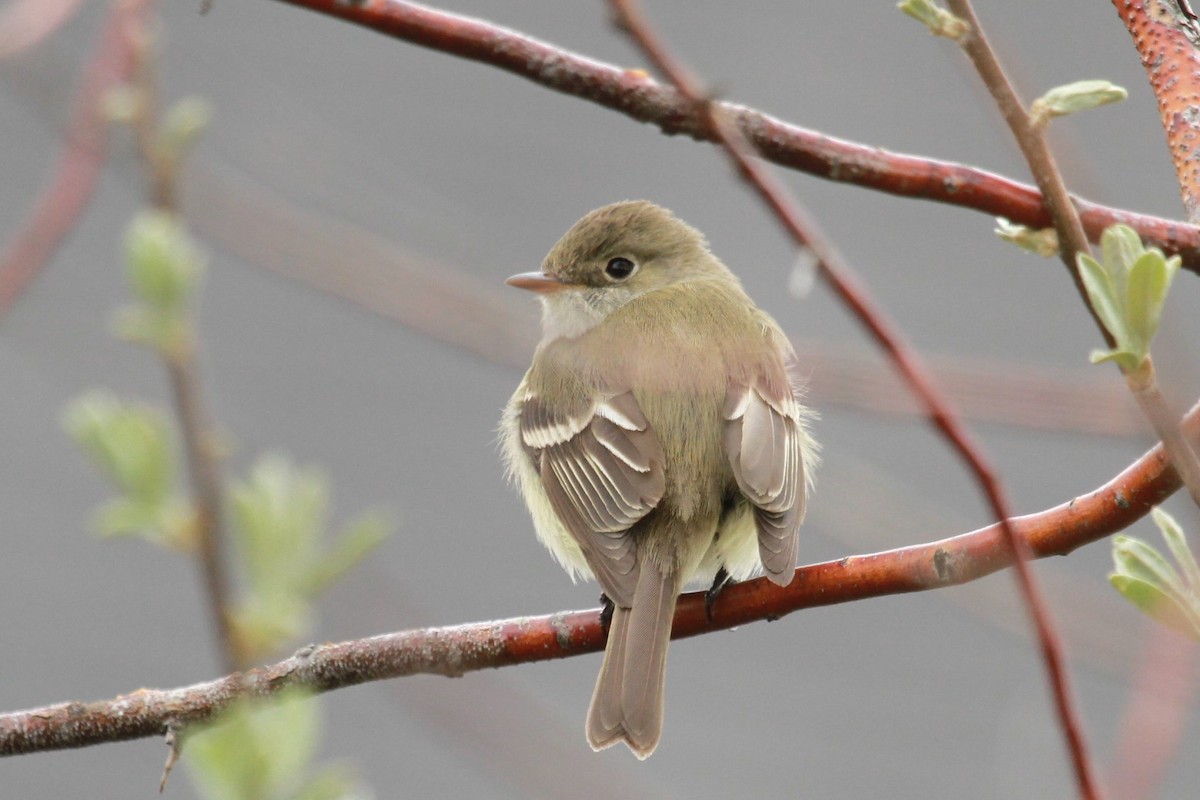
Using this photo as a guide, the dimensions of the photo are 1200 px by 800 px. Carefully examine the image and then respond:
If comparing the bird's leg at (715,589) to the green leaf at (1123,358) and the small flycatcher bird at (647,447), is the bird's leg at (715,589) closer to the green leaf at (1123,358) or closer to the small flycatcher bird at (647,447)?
the small flycatcher bird at (647,447)

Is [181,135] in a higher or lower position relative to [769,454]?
higher

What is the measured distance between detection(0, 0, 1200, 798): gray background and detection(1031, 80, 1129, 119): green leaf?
410cm

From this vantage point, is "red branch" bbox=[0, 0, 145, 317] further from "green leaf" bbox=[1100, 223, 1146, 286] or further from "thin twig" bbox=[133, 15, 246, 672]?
"green leaf" bbox=[1100, 223, 1146, 286]

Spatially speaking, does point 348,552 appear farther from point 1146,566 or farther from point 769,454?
point 769,454

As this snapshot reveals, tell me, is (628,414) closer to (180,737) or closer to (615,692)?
(615,692)

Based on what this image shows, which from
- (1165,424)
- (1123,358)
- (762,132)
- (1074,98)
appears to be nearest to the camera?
(1165,424)

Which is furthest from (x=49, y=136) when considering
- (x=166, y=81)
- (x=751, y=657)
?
(x=751, y=657)

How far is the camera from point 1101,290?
1612mm

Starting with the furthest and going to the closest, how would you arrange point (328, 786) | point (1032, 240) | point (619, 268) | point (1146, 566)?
point (619, 268) → point (1032, 240) → point (328, 786) → point (1146, 566)

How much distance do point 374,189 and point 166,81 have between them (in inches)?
46.6

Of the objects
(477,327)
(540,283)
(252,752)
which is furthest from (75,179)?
(540,283)

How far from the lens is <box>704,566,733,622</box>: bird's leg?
3.30 meters

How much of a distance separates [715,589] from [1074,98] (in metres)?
1.76

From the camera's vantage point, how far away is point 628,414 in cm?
401
